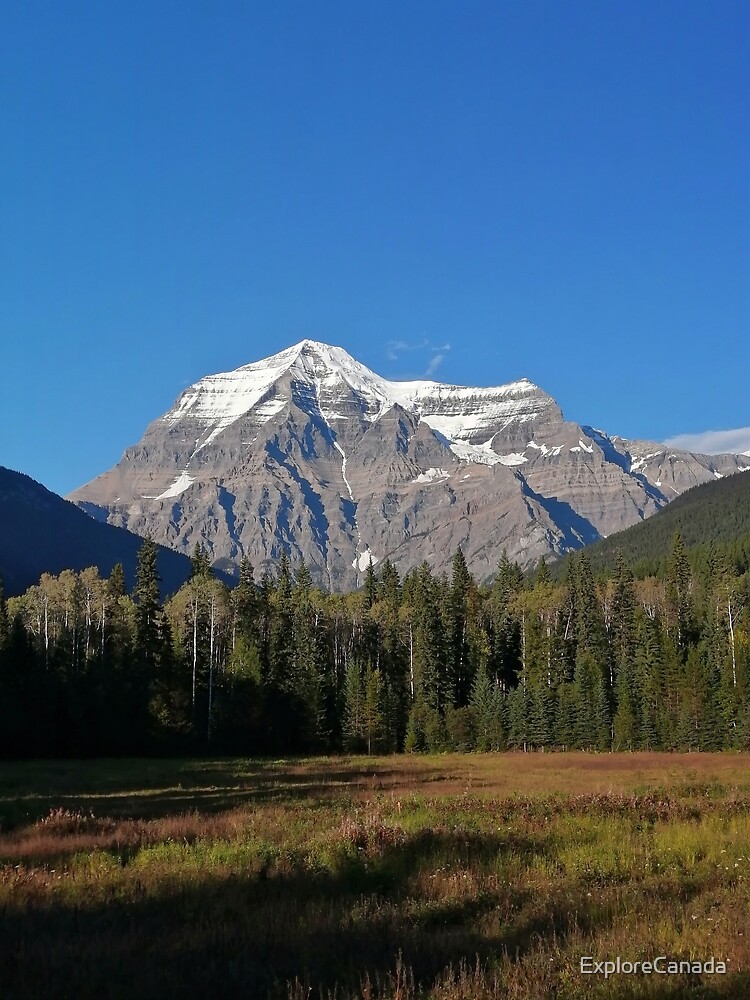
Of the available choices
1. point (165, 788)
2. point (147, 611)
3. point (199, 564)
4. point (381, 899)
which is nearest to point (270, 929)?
point (381, 899)

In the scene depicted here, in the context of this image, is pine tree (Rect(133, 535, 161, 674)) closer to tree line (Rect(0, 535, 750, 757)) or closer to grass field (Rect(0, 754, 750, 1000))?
tree line (Rect(0, 535, 750, 757))

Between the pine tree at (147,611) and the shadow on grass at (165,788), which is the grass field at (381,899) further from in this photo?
the pine tree at (147,611)

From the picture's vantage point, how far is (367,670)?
91125mm

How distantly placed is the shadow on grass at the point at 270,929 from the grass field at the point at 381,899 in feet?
0.12

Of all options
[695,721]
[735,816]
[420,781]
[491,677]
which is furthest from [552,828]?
[491,677]

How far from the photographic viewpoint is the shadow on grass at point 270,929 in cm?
849

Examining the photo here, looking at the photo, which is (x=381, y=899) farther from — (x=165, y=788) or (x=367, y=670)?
(x=367, y=670)

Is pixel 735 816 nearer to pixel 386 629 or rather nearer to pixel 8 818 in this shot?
pixel 8 818

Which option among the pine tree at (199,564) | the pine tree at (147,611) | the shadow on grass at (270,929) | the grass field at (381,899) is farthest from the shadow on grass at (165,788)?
the pine tree at (199,564)

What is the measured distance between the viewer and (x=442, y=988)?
7855mm

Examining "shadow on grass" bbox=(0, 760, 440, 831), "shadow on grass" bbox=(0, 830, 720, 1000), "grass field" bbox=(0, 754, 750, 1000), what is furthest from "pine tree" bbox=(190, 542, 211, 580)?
"shadow on grass" bbox=(0, 830, 720, 1000)

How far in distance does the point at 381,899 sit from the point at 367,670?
80.3 metres

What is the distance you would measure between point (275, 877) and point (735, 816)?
38.5ft

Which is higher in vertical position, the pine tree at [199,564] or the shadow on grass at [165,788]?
the pine tree at [199,564]
